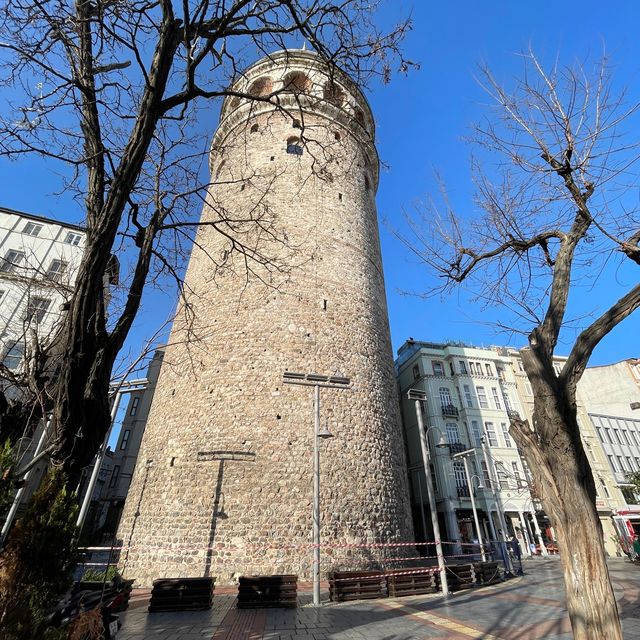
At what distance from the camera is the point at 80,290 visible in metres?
3.28

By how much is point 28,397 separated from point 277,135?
1418cm

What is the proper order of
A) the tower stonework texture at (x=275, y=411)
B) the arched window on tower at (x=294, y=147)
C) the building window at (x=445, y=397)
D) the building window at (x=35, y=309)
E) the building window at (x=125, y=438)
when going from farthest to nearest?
the building window at (x=125, y=438) < the building window at (x=445, y=397) < the arched window on tower at (x=294, y=147) < the tower stonework texture at (x=275, y=411) < the building window at (x=35, y=309)

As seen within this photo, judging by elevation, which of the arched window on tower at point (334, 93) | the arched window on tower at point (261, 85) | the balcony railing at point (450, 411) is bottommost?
the arched window on tower at point (334, 93)

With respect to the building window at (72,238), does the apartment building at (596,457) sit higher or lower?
lower

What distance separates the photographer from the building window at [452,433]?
Answer: 921 inches

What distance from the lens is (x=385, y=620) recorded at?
5.64 m

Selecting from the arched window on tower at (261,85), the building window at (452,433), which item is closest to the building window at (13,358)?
the arched window on tower at (261,85)

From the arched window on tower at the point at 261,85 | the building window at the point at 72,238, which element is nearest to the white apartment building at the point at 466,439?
the arched window on tower at the point at 261,85

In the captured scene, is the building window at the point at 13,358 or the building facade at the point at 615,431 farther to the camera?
the building facade at the point at 615,431

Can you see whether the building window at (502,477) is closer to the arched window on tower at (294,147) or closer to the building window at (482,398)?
the building window at (482,398)

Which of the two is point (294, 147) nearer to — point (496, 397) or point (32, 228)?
point (32, 228)

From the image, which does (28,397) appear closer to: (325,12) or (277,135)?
(325,12)

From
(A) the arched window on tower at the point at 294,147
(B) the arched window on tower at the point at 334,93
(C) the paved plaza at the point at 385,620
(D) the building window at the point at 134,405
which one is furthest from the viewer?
(D) the building window at the point at 134,405

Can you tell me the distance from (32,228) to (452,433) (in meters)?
27.4
